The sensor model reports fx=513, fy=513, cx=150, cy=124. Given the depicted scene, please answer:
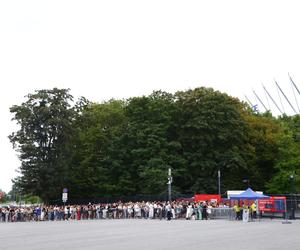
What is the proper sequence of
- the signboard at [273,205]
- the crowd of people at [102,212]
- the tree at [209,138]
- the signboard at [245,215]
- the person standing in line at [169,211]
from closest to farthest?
the signboard at [245,215], the signboard at [273,205], the person standing in line at [169,211], the crowd of people at [102,212], the tree at [209,138]

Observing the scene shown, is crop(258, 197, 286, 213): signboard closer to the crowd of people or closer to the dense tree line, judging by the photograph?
the crowd of people

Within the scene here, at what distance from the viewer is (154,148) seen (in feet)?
206

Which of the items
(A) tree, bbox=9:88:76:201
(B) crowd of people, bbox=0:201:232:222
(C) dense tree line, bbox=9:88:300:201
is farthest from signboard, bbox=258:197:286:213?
(A) tree, bbox=9:88:76:201

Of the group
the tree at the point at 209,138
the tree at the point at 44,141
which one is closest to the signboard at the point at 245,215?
the tree at the point at 209,138

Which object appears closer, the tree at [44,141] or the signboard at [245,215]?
the signboard at [245,215]

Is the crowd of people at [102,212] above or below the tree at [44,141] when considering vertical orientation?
below

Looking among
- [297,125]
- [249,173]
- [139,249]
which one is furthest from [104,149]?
[139,249]

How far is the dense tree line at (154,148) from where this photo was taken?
62.4 m

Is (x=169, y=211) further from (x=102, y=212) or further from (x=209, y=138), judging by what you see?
(x=209, y=138)

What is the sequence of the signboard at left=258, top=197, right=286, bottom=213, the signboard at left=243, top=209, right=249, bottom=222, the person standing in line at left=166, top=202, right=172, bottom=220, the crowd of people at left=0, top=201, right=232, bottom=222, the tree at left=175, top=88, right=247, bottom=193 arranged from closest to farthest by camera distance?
the signboard at left=243, top=209, right=249, bottom=222 → the signboard at left=258, top=197, right=286, bottom=213 → the person standing in line at left=166, top=202, right=172, bottom=220 → the crowd of people at left=0, top=201, right=232, bottom=222 → the tree at left=175, top=88, right=247, bottom=193

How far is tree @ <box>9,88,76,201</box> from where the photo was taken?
6334 centimetres

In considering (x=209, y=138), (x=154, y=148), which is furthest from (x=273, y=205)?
(x=154, y=148)

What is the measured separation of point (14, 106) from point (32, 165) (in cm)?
850

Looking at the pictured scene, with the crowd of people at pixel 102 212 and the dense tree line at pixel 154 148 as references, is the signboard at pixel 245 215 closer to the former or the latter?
the crowd of people at pixel 102 212
